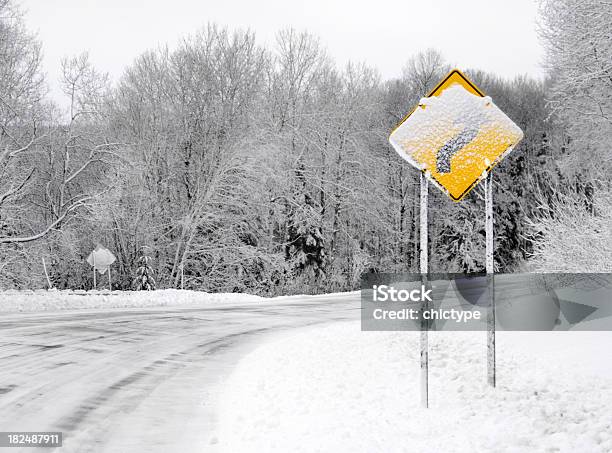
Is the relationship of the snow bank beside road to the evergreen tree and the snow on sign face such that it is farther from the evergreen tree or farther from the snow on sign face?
the snow on sign face

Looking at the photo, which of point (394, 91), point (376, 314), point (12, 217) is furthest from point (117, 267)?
point (394, 91)

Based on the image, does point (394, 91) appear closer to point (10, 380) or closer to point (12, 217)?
point (12, 217)

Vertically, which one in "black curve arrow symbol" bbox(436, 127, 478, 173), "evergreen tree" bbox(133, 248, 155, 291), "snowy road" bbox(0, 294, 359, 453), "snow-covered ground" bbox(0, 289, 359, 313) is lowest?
"snowy road" bbox(0, 294, 359, 453)

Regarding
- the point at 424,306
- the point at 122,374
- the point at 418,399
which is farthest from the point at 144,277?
the point at 424,306

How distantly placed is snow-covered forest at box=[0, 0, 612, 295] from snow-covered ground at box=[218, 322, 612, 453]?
12598 millimetres

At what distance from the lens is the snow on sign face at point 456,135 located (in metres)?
6.31

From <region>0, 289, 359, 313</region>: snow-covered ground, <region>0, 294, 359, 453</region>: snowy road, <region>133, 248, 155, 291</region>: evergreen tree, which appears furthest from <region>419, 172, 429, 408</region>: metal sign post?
<region>133, 248, 155, 291</region>: evergreen tree

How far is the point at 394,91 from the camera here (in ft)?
132

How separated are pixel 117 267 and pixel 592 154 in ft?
74.3

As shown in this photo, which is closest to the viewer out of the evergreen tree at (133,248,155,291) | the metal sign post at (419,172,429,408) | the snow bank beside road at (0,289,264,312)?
the metal sign post at (419,172,429,408)

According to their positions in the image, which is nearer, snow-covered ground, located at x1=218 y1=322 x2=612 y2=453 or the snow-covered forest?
snow-covered ground, located at x1=218 y1=322 x2=612 y2=453

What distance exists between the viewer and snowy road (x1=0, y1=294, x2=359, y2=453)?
5629 millimetres

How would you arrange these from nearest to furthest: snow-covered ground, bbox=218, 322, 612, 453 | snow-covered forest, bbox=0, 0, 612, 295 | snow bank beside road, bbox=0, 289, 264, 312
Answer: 1. snow-covered ground, bbox=218, 322, 612, 453
2. snow bank beside road, bbox=0, 289, 264, 312
3. snow-covered forest, bbox=0, 0, 612, 295

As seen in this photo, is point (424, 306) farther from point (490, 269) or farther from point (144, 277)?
point (144, 277)
